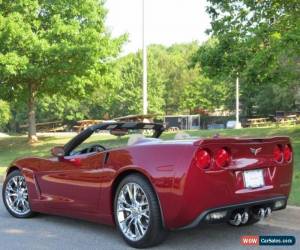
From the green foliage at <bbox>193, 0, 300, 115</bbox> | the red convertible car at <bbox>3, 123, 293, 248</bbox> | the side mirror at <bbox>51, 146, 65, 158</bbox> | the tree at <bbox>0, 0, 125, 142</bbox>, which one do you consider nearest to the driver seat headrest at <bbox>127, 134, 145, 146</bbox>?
the red convertible car at <bbox>3, 123, 293, 248</bbox>

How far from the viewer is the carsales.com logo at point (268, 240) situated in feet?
18.9

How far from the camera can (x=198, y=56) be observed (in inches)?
664

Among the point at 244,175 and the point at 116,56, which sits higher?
the point at 116,56

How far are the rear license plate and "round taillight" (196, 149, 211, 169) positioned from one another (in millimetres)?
485

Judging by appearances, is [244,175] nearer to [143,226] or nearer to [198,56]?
[143,226]

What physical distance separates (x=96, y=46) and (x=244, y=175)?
50.8 ft

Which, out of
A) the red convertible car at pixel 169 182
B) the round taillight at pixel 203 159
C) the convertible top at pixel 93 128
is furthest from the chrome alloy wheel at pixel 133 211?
the convertible top at pixel 93 128

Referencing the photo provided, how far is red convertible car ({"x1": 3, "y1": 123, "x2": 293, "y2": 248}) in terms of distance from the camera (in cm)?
528

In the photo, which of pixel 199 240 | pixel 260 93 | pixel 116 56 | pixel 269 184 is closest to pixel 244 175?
pixel 269 184

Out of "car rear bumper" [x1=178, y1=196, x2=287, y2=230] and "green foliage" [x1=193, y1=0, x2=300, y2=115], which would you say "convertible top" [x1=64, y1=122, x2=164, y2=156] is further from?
"green foliage" [x1=193, y1=0, x2=300, y2=115]

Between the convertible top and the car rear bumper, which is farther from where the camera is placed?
the convertible top

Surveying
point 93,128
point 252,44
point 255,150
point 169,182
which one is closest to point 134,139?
point 93,128

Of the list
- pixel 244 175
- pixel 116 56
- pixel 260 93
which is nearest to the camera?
pixel 244 175

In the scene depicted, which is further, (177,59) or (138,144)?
(177,59)
